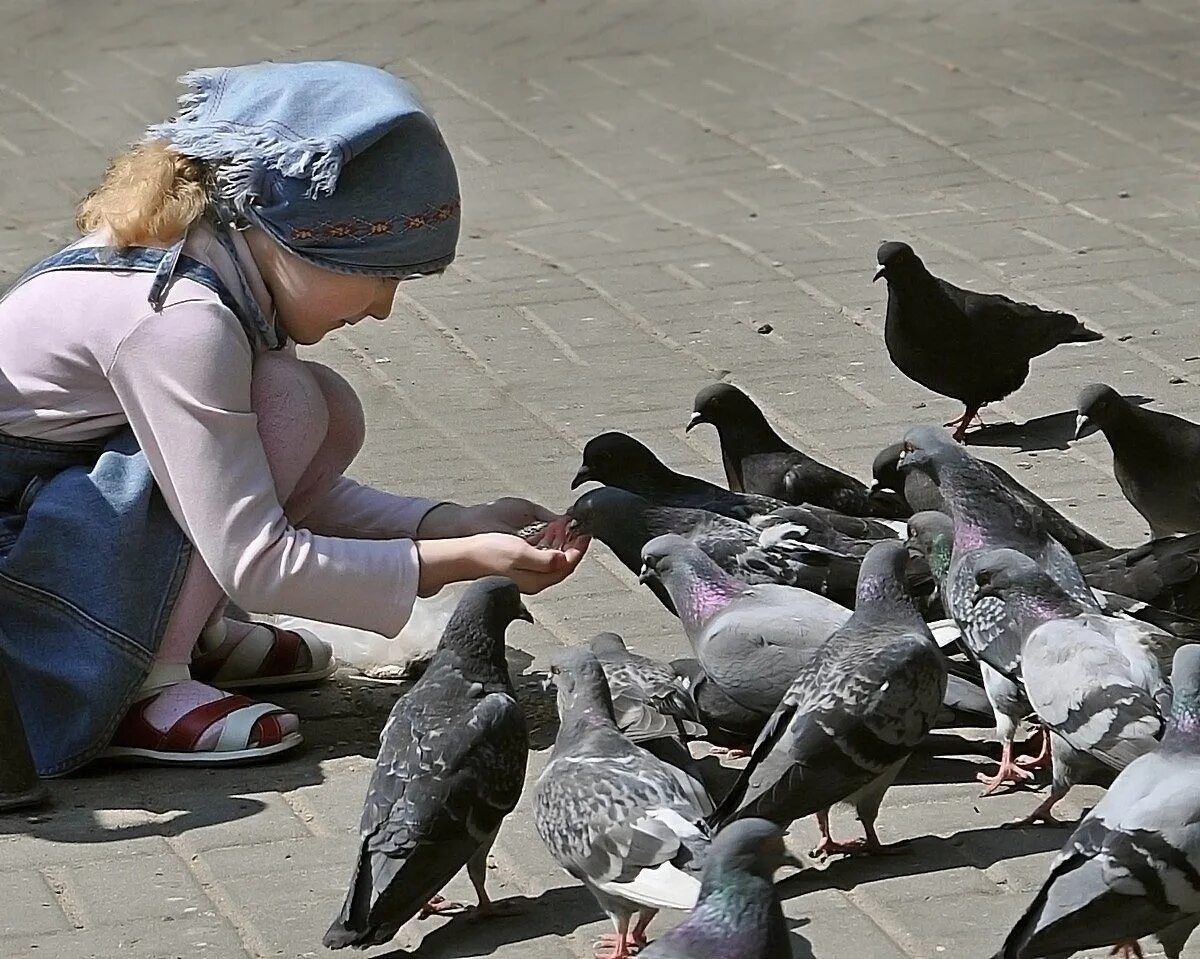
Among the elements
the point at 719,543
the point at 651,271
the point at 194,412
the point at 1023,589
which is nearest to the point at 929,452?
the point at 719,543

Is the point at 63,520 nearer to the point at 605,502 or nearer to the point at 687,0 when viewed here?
the point at 605,502

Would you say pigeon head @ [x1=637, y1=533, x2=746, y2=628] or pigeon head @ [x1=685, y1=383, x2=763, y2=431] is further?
pigeon head @ [x1=685, y1=383, x2=763, y2=431]

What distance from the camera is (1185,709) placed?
350 centimetres

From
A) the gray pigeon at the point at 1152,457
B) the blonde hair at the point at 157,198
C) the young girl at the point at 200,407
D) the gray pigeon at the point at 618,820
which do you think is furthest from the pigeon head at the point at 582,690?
the gray pigeon at the point at 1152,457

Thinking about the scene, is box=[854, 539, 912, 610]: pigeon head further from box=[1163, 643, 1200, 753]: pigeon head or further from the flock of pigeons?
box=[1163, 643, 1200, 753]: pigeon head

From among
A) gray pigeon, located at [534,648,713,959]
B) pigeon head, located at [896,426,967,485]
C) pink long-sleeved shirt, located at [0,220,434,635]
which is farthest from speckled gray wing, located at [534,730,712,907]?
pigeon head, located at [896,426,967,485]

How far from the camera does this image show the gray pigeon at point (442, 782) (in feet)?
11.9

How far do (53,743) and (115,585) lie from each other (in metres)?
0.34

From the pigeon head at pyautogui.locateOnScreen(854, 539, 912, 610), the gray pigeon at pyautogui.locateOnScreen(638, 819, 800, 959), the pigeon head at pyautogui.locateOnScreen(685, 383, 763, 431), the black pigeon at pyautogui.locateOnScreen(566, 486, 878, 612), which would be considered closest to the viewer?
the gray pigeon at pyautogui.locateOnScreen(638, 819, 800, 959)

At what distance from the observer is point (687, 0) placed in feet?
38.1

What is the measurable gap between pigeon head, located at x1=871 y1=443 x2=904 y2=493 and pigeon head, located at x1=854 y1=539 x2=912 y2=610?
133 centimetres

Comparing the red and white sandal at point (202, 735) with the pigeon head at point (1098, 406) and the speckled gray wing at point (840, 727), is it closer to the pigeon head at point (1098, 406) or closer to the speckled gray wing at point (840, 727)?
the speckled gray wing at point (840, 727)

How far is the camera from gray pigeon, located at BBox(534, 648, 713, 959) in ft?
11.6

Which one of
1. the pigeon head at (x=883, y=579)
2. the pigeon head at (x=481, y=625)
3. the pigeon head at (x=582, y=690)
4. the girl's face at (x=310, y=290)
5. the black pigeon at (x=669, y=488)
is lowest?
the black pigeon at (x=669, y=488)
